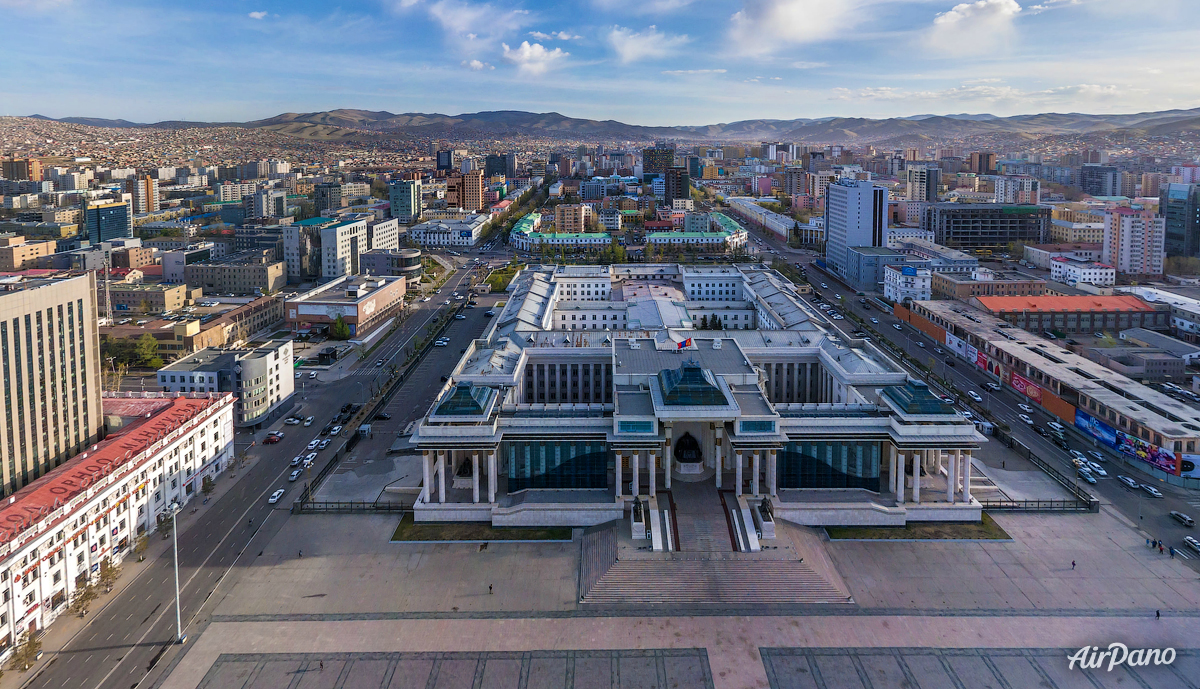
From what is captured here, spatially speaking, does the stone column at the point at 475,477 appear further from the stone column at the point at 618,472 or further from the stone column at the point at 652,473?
the stone column at the point at 652,473

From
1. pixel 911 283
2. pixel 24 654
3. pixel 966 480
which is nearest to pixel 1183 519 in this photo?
pixel 966 480

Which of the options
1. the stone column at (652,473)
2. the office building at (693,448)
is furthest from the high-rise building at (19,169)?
the stone column at (652,473)

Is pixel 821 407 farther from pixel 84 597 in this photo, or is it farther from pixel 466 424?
pixel 84 597

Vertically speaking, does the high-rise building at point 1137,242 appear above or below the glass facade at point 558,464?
above

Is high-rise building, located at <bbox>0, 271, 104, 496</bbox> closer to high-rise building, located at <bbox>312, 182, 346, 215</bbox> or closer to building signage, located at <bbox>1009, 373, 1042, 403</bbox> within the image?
building signage, located at <bbox>1009, 373, 1042, 403</bbox>

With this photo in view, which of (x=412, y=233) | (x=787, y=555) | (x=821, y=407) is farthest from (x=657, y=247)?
(x=787, y=555)

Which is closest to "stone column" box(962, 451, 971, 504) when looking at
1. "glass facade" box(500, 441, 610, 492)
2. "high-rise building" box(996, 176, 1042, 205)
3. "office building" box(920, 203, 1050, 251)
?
"glass facade" box(500, 441, 610, 492)
